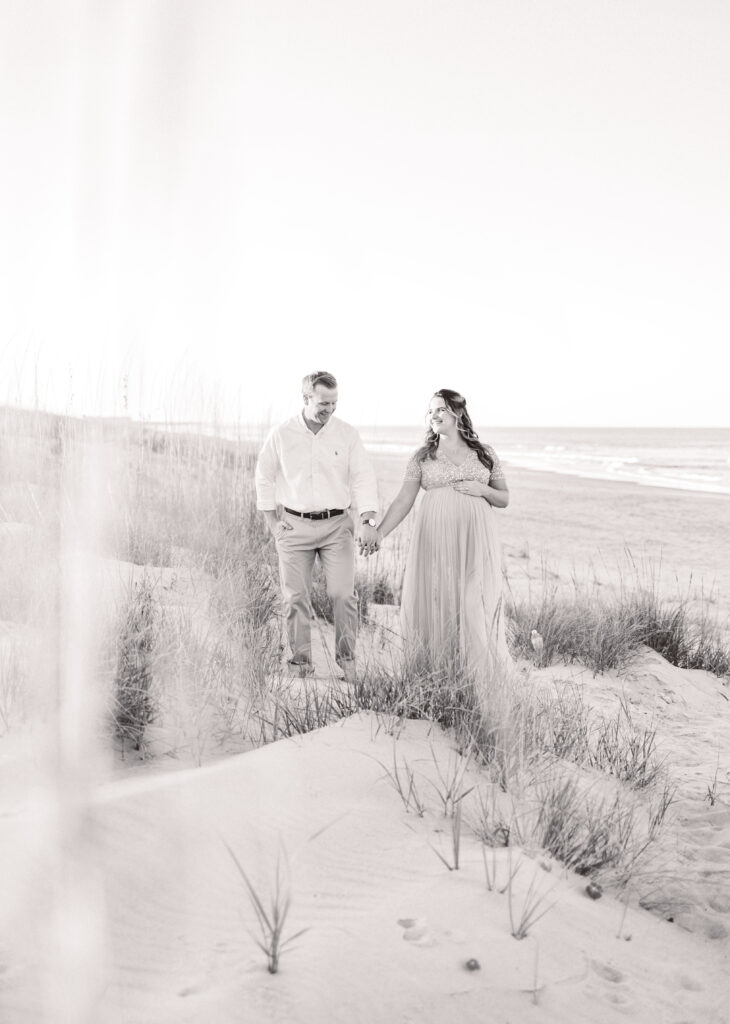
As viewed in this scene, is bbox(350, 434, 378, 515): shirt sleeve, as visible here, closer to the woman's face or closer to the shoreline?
the woman's face

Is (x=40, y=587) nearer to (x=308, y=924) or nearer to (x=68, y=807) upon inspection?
(x=68, y=807)

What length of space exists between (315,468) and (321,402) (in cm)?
41

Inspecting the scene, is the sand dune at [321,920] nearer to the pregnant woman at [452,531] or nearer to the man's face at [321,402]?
the pregnant woman at [452,531]

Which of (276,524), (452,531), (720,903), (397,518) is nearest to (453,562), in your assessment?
(452,531)

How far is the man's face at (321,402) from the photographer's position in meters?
4.58

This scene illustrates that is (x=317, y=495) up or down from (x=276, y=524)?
up

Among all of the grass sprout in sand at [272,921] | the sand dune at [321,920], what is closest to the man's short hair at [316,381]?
the sand dune at [321,920]

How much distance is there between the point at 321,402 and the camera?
458 cm

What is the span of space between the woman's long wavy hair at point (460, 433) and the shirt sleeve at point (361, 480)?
0.37 m

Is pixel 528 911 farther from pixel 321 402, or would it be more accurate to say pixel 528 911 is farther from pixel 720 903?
pixel 321 402

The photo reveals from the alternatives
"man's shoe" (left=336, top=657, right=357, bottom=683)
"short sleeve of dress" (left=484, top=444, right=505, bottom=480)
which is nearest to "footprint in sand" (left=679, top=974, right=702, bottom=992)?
"man's shoe" (left=336, top=657, right=357, bottom=683)

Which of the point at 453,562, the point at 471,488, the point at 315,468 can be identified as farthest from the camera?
the point at 315,468

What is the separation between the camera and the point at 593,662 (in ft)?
16.4

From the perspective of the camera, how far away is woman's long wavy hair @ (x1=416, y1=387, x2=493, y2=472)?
448cm
